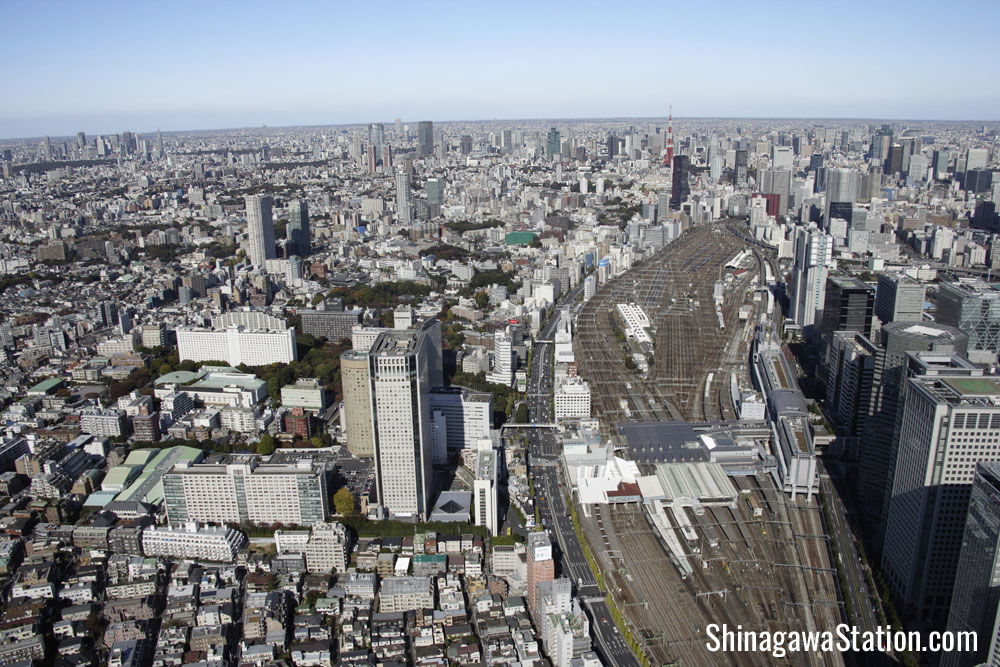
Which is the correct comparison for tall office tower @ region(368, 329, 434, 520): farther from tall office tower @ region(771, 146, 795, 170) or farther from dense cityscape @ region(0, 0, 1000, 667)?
tall office tower @ region(771, 146, 795, 170)

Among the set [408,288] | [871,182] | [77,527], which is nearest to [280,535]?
[77,527]

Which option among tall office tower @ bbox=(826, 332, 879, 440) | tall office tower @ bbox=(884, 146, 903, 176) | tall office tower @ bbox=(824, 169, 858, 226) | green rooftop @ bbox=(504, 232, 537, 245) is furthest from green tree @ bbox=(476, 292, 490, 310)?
tall office tower @ bbox=(884, 146, 903, 176)

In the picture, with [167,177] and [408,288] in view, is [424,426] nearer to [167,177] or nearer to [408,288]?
[408,288]

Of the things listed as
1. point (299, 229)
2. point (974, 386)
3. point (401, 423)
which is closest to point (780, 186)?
point (299, 229)

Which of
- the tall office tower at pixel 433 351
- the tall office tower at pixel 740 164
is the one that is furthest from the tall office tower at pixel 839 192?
the tall office tower at pixel 433 351

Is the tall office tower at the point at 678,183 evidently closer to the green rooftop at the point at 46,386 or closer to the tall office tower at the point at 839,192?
the tall office tower at the point at 839,192
